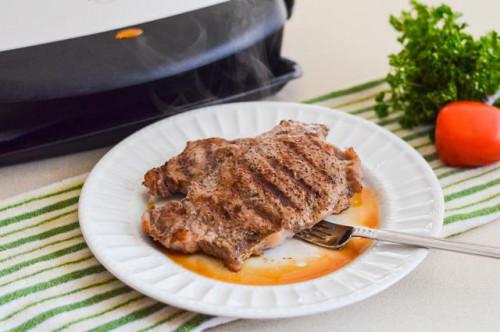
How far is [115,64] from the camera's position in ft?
4.85

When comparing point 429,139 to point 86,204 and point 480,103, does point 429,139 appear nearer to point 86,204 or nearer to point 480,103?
point 480,103

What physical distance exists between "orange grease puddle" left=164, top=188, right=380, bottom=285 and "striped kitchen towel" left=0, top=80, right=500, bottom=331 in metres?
0.08

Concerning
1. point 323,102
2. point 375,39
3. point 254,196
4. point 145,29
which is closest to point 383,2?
point 375,39

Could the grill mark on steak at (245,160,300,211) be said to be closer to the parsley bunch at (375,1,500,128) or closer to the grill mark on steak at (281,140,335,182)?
the grill mark on steak at (281,140,335,182)

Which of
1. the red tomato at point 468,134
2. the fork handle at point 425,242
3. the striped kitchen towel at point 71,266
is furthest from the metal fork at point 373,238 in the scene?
the red tomato at point 468,134

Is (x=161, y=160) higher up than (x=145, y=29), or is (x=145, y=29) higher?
(x=145, y=29)

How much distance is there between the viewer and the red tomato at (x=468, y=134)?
1534mm

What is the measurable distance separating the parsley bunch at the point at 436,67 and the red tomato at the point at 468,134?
2.7 inches

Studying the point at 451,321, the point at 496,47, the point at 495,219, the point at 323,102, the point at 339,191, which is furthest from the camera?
the point at 323,102

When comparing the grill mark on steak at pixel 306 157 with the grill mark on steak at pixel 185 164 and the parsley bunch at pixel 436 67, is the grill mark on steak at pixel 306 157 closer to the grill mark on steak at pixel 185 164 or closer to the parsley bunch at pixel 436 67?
the grill mark on steak at pixel 185 164

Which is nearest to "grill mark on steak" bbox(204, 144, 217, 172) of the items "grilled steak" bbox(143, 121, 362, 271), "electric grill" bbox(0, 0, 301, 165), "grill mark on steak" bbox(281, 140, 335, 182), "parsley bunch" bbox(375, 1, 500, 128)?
"grilled steak" bbox(143, 121, 362, 271)

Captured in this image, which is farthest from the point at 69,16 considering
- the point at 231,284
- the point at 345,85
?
the point at 345,85

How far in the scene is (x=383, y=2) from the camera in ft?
7.88

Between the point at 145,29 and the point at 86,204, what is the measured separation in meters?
0.40
